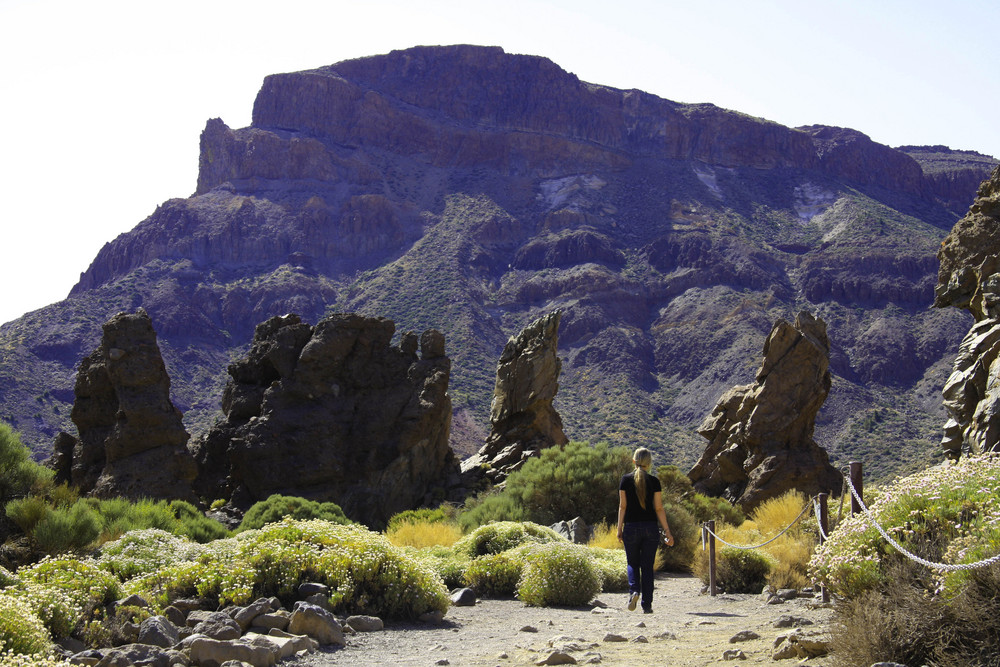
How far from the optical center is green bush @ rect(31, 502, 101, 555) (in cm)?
1394

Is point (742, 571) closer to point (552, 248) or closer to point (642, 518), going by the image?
point (642, 518)

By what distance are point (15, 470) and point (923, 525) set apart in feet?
48.3

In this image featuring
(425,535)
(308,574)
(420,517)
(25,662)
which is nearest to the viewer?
(25,662)

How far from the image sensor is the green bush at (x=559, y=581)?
45.4 feet

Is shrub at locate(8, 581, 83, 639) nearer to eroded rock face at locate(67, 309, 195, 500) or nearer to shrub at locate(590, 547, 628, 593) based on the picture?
shrub at locate(590, 547, 628, 593)

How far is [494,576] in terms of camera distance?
15000 millimetres

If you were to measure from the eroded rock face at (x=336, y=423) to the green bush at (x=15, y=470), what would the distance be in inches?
402

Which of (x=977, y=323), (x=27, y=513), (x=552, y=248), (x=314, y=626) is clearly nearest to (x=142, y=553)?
(x=27, y=513)

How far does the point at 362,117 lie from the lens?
529ft

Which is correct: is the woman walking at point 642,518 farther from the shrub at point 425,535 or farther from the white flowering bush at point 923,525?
the shrub at point 425,535

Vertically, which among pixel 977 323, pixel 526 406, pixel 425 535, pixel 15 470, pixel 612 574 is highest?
pixel 977 323

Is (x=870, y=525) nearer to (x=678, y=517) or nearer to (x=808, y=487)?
(x=678, y=517)

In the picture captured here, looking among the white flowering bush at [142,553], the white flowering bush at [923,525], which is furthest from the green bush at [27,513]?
the white flowering bush at [923,525]

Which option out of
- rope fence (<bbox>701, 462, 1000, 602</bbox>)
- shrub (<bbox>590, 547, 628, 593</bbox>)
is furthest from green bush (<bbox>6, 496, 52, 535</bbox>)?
rope fence (<bbox>701, 462, 1000, 602</bbox>)
